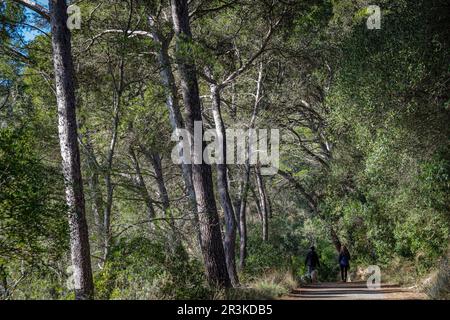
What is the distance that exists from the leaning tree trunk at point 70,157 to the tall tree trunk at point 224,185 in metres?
6.15

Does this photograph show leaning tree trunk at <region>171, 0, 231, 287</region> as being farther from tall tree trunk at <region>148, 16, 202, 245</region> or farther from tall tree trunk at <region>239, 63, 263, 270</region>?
tall tree trunk at <region>239, 63, 263, 270</region>

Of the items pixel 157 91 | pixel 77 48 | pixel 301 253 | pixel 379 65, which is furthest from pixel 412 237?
pixel 301 253

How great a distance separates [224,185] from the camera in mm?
17297

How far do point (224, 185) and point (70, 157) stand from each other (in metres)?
7.46

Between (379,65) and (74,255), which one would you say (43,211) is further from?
(379,65)

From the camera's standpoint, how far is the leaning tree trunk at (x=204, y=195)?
12.2 m

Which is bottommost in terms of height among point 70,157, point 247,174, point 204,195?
point 204,195

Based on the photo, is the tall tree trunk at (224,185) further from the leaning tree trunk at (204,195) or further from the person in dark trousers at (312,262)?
the person in dark trousers at (312,262)

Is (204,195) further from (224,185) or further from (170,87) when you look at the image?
(224,185)

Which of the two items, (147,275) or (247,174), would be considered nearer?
→ (147,275)

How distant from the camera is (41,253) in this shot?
923cm

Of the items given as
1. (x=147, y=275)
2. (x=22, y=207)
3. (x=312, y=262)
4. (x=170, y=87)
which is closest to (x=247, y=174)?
(x=312, y=262)

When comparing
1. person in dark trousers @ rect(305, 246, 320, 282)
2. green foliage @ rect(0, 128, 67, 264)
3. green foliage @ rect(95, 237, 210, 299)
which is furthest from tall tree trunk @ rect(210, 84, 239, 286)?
green foliage @ rect(0, 128, 67, 264)
